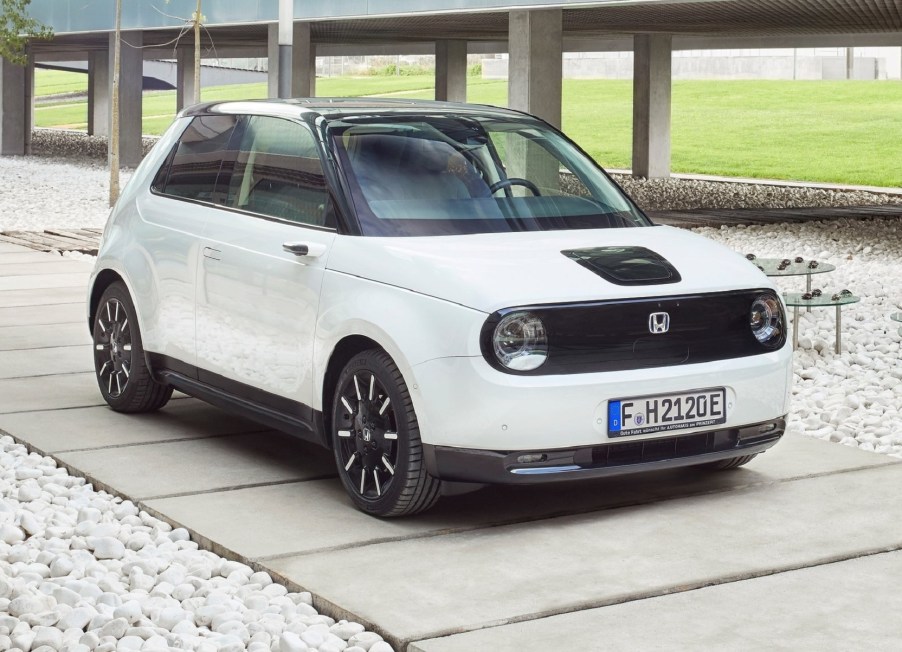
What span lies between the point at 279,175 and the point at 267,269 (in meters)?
0.51

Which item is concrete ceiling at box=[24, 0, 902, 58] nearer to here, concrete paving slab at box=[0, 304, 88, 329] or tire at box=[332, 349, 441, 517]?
concrete paving slab at box=[0, 304, 88, 329]

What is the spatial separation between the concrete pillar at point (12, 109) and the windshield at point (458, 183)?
32516 mm

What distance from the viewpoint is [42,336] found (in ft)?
32.4

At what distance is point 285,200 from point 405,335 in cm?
130

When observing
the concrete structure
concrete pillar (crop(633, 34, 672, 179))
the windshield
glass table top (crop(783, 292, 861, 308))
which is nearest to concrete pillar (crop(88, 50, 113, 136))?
the concrete structure

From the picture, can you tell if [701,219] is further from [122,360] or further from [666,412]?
[666,412]

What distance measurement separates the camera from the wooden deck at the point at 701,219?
51.8ft

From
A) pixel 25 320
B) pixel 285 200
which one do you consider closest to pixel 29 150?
pixel 25 320

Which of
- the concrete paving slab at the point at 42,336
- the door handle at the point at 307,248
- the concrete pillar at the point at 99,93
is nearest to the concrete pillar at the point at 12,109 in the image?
the concrete pillar at the point at 99,93

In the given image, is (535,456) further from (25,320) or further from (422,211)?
(25,320)

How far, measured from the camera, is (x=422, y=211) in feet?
19.3

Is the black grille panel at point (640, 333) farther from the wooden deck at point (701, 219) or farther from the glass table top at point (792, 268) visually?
the wooden deck at point (701, 219)

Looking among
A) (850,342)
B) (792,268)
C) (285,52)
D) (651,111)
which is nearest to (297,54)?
(651,111)

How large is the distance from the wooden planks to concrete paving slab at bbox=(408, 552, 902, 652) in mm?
11328
